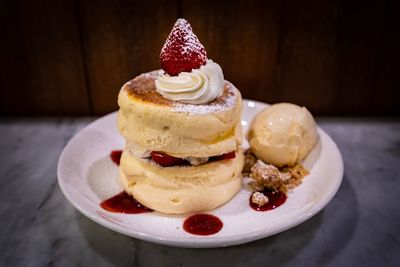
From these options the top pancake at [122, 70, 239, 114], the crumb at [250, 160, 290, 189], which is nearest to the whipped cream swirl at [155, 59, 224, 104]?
the top pancake at [122, 70, 239, 114]

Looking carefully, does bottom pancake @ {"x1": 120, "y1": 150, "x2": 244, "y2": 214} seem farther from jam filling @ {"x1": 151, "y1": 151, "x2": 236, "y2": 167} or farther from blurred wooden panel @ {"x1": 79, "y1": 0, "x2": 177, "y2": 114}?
blurred wooden panel @ {"x1": 79, "y1": 0, "x2": 177, "y2": 114}

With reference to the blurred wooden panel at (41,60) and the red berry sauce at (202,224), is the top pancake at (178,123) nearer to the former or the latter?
the red berry sauce at (202,224)

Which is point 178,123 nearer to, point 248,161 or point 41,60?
point 248,161

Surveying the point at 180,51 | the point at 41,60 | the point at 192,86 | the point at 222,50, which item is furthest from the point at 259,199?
the point at 41,60

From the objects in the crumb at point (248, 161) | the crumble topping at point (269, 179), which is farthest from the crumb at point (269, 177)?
the crumb at point (248, 161)

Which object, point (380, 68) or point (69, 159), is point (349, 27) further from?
point (69, 159)
